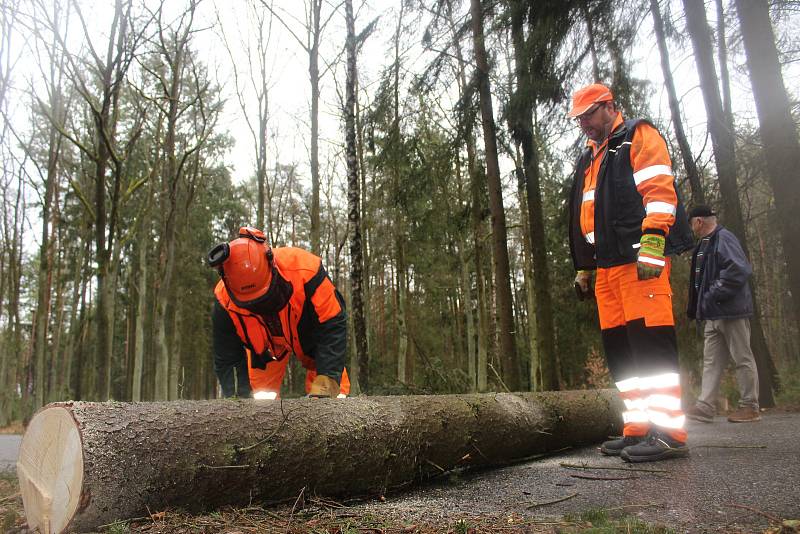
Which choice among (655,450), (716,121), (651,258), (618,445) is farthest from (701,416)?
(716,121)

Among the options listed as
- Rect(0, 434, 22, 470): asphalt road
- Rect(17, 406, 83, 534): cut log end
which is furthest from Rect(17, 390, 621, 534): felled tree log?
Rect(0, 434, 22, 470): asphalt road

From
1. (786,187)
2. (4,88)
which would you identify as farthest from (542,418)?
(4,88)

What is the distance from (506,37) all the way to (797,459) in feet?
25.0

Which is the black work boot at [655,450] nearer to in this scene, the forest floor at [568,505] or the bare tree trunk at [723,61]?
the forest floor at [568,505]

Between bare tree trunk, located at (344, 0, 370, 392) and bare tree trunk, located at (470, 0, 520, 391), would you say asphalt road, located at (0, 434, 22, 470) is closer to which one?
bare tree trunk, located at (344, 0, 370, 392)

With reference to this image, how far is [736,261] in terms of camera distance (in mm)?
5133

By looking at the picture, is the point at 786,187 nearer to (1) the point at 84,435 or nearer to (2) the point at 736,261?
(2) the point at 736,261

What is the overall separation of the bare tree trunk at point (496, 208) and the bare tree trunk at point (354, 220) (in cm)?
260

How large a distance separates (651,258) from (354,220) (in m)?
7.77

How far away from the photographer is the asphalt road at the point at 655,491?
214 centimetres

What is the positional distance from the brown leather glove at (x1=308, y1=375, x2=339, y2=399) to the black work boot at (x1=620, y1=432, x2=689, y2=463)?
1.88 metres

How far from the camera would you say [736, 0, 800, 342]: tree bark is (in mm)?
6504

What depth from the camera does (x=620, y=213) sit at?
11.9 ft

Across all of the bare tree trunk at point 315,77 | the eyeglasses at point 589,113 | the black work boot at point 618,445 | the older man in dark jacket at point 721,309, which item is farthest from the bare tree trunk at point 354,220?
the eyeglasses at point 589,113
